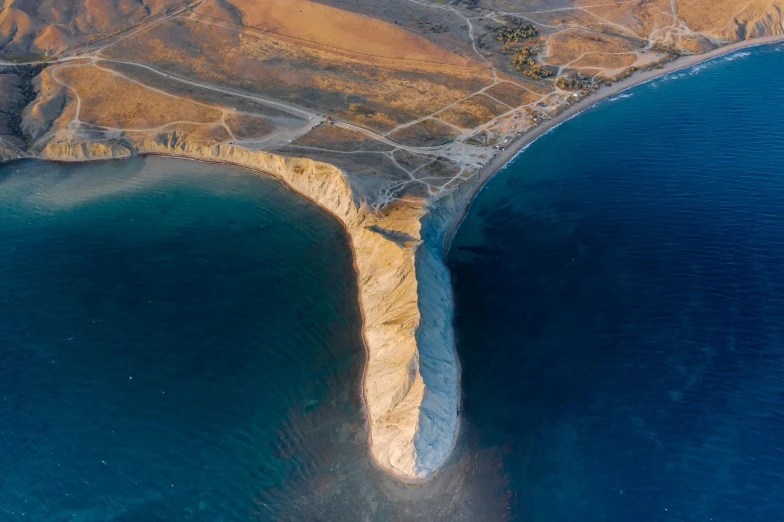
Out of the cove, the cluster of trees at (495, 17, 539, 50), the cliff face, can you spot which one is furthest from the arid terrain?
the cove

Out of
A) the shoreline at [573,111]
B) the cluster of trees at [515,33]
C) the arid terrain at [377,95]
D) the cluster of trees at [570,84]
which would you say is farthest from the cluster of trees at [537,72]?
the cluster of trees at [515,33]

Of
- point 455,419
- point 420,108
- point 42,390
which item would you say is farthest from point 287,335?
point 420,108

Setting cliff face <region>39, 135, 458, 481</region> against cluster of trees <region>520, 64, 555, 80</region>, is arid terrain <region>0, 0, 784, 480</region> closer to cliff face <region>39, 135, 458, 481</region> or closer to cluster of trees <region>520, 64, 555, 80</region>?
Result: cliff face <region>39, 135, 458, 481</region>

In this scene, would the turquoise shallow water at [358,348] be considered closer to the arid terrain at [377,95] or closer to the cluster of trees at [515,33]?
the arid terrain at [377,95]

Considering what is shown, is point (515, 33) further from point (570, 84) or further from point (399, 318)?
point (399, 318)

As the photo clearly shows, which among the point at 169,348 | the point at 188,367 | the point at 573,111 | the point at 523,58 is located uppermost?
the point at 523,58

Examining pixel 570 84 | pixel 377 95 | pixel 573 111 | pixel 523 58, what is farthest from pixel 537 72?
pixel 377 95
